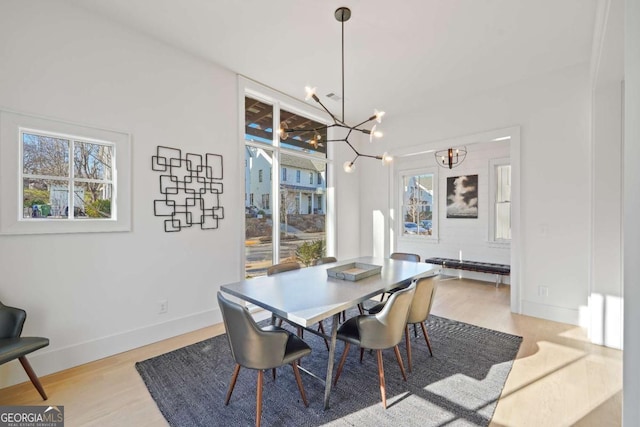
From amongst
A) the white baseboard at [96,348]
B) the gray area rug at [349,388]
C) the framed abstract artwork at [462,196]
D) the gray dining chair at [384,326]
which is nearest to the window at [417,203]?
the framed abstract artwork at [462,196]

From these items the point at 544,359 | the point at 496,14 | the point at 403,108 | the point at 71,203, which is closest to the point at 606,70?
the point at 496,14

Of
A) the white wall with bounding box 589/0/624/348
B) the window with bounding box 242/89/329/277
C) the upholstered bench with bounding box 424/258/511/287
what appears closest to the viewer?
the white wall with bounding box 589/0/624/348

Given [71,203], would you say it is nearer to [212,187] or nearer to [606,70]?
[212,187]

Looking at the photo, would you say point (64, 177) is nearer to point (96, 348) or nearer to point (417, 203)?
point (96, 348)

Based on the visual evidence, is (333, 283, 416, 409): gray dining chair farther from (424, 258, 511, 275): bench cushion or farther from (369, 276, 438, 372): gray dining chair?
(424, 258, 511, 275): bench cushion

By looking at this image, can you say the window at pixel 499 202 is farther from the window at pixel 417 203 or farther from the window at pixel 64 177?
the window at pixel 64 177

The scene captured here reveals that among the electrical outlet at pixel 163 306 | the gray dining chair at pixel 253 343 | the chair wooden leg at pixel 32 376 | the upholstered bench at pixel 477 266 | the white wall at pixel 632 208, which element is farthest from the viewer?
the upholstered bench at pixel 477 266

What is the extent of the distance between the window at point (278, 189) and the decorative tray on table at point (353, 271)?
5.21ft

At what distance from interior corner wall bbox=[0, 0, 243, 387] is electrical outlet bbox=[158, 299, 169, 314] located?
31 mm

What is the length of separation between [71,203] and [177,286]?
1264 mm

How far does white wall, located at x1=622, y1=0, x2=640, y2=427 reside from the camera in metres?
0.98

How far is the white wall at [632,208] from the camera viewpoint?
98cm

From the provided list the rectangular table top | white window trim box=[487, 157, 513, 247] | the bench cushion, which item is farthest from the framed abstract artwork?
the rectangular table top

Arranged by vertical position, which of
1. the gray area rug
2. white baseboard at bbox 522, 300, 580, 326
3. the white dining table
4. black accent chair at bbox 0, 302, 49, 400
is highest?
the white dining table
